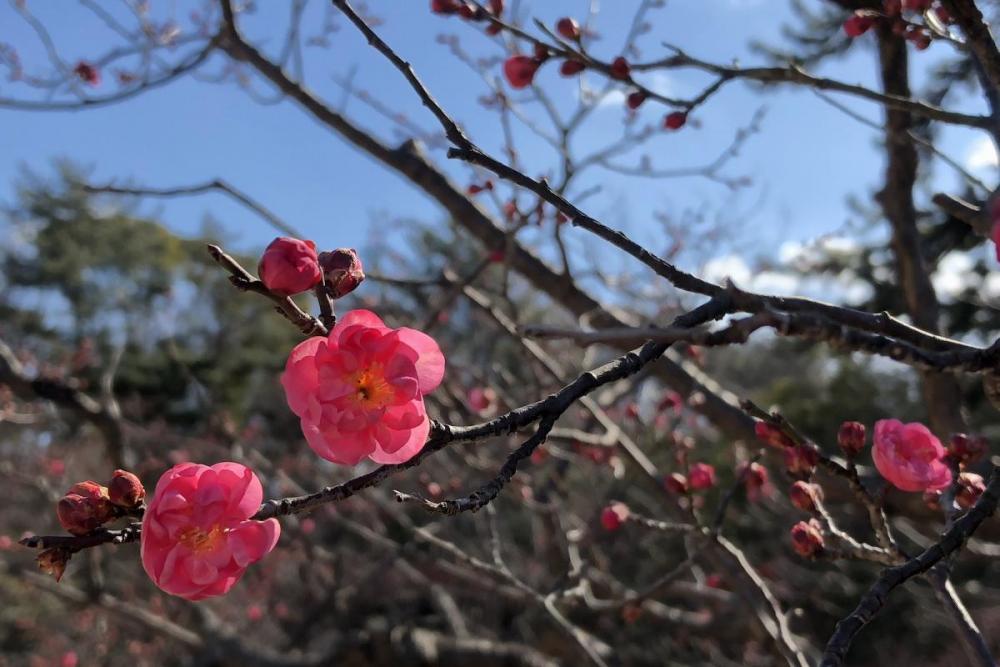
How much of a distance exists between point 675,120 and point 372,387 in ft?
4.42

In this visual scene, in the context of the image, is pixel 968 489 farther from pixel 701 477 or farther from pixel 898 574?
pixel 701 477

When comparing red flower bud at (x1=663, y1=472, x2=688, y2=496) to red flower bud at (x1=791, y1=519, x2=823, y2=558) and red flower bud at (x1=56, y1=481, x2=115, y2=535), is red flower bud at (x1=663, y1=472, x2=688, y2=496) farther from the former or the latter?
red flower bud at (x1=56, y1=481, x2=115, y2=535)

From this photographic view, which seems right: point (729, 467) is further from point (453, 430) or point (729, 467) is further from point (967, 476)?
point (453, 430)

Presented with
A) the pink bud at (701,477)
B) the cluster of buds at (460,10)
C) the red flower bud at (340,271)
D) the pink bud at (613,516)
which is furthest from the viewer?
the pink bud at (701,477)

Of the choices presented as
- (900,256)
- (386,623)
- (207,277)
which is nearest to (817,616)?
(386,623)

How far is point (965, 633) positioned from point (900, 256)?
2.06 meters

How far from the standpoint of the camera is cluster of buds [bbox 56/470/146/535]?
0.76 m

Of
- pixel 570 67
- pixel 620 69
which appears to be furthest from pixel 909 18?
pixel 570 67

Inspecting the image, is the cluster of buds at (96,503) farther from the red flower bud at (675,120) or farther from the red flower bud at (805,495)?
the red flower bud at (675,120)

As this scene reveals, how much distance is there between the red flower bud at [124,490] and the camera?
31.2 inches

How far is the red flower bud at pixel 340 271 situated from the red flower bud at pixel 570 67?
117cm

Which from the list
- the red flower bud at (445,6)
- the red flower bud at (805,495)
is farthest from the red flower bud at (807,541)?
the red flower bud at (445,6)

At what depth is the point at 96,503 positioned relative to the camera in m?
0.78

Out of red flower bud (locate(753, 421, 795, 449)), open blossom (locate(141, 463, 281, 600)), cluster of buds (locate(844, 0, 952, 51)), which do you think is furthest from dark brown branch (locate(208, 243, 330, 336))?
cluster of buds (locate(844, 0, 952, 51))
